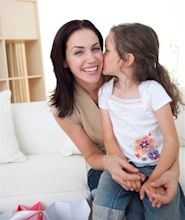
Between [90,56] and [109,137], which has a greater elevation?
[90,56]

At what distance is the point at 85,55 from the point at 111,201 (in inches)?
21.3

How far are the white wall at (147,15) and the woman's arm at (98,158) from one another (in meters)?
2.12

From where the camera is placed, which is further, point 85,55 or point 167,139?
point 85,55

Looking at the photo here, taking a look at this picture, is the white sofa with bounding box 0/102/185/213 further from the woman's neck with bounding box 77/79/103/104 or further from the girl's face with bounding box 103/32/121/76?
the girl's face with bounding box 103/32/121/76

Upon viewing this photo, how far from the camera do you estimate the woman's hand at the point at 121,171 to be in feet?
3.73

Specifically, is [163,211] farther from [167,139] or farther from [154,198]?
[167,139]

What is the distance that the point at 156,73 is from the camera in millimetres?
1269

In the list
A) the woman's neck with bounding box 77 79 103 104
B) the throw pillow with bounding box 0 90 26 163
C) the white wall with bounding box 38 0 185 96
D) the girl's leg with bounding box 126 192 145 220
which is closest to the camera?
the girl's leg with bounding box 126 192 145 220

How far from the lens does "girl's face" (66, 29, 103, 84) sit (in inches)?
50.9

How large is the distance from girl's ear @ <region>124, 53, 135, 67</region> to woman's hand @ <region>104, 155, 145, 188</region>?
338 mm

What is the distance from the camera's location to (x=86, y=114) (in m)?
1.46

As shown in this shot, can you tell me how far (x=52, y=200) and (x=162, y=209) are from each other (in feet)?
1.94

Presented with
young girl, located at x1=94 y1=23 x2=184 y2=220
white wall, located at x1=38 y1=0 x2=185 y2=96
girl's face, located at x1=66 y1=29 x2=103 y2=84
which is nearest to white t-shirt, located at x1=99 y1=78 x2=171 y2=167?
young girl, located at x1=94 y1=23 x2=184 y2=220

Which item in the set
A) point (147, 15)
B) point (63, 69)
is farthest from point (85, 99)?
point (147, 15)
